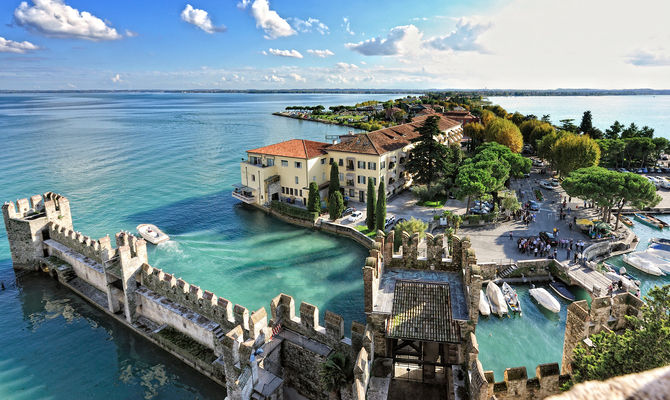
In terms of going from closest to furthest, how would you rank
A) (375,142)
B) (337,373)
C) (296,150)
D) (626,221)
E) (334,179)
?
(337,373), (626,221), (334,179), (296,150), (375,142)

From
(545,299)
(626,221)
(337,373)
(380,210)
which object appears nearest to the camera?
(337,373)

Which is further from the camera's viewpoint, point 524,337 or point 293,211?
point 293,211

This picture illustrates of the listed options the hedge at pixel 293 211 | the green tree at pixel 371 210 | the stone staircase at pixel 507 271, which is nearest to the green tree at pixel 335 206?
the hedge at pixel 293 211

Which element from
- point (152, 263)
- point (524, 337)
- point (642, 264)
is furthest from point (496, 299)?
point (152, 263)

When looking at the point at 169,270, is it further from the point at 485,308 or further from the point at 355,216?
the point at 485,308

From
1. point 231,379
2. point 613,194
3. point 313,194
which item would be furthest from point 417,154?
point 231,379

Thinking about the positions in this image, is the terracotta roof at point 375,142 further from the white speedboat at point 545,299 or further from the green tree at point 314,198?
the white speedboat at point 545,299
